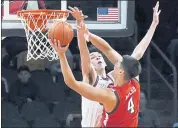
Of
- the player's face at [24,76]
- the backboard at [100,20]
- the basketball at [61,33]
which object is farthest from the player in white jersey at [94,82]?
the player's face at [24,76]

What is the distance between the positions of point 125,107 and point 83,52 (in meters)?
0.62

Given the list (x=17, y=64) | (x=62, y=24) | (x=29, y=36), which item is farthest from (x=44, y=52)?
(x=17, y=64)

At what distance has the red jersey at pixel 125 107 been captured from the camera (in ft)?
16.9

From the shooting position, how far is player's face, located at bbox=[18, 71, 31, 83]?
901 centimetres

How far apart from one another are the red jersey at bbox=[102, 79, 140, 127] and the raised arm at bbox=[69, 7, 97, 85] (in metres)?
0.42

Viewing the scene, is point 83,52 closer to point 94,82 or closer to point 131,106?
point 94,82

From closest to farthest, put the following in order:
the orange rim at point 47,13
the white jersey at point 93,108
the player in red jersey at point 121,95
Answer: the player in red jersey at point 121,95, the white jersey at point 93,108, the orange rim at point 47,13

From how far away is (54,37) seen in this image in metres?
5.37

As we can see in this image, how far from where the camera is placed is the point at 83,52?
5.56 meters

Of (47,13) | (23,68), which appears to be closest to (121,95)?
(47,13)

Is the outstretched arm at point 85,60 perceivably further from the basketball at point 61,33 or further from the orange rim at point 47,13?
the orange rim at point 47,13

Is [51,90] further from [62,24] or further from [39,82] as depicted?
[62,24]

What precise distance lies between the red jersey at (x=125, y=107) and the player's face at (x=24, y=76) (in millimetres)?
3822

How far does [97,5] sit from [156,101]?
1861 mm
